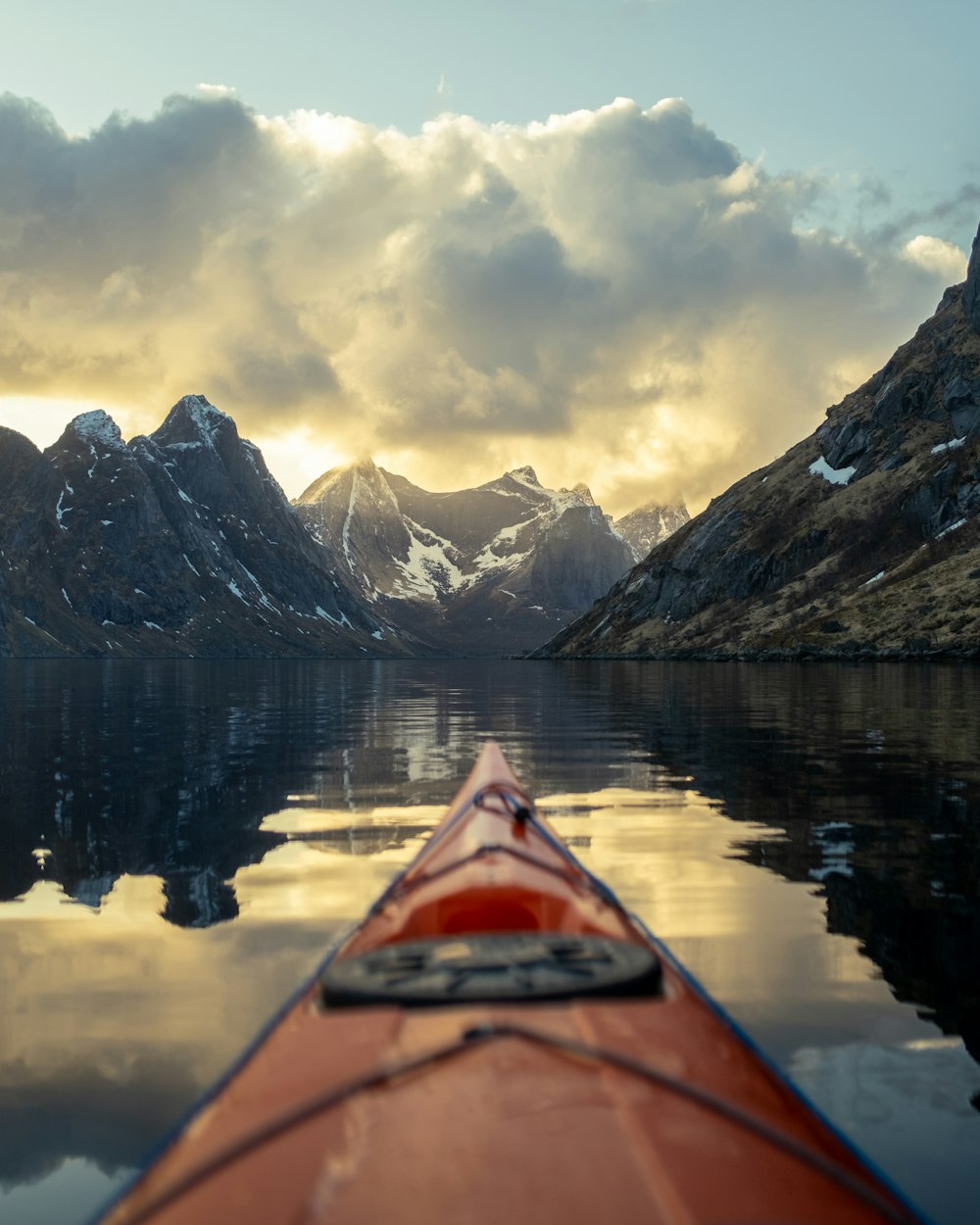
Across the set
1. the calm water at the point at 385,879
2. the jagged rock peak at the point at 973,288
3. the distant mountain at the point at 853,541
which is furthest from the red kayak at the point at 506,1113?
the jagged rock peak at the point at 973,288

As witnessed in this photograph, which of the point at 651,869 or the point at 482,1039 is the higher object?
the point at 482,1039

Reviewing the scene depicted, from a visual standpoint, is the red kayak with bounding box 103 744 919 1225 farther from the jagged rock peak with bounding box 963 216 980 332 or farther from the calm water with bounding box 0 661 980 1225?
the jagged rock peak with bounding box 963 216 980 332

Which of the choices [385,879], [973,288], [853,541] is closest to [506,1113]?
[385,879]

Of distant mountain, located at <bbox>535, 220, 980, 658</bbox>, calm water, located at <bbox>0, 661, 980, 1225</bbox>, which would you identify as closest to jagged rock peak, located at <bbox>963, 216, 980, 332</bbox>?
distant mountain, located at <bbox>535, 220, 980, 658</bbox>

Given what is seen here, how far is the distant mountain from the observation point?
4594 inches

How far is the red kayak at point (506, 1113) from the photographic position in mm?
3098

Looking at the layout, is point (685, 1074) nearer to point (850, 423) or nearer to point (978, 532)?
point (978, 532)

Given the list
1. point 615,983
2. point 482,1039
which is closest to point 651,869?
point 615,983

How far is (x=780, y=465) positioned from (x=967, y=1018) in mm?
196377

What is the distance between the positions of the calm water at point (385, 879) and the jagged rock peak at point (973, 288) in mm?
159430

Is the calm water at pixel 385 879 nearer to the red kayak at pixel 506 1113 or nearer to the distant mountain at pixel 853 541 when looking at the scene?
the red kayak at pixel 506 1113

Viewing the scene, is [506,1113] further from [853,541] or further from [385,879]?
[853,541]

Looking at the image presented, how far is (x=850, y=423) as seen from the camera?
173 m

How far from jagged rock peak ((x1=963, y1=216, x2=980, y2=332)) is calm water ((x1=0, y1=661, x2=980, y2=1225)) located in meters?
159
